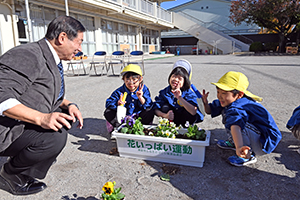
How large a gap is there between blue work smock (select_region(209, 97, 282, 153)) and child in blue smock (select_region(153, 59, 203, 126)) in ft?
1.90

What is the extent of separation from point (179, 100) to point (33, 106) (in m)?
1.55

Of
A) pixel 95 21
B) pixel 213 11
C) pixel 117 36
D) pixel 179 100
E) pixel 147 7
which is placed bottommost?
pixel 179 100

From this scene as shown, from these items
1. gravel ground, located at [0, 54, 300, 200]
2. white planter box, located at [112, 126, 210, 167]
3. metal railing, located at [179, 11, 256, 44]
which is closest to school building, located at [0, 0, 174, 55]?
metal railing, located at [179, 11, 256, 44]

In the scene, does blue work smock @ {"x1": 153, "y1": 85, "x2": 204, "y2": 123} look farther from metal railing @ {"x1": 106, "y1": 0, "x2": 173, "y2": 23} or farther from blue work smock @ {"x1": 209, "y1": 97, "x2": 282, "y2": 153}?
metal railing @ {"x1": 106, "y1": 0, "x2": 173, "y2": 23}

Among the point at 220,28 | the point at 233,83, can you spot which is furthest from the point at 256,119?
the point at 220,28

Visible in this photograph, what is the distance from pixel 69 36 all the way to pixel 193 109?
158 centimetres

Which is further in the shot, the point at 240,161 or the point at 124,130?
the point at 124,130

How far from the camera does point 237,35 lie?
31.5m

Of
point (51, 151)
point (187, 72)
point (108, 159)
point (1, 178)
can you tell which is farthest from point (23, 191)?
point (187, 72)

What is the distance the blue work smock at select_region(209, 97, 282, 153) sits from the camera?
2.18 meters

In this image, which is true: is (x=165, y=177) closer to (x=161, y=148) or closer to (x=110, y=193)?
(x=161, y=148)

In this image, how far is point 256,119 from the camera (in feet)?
7.49

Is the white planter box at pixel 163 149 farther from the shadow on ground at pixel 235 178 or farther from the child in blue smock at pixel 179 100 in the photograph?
the child in blue smock at pixel 179 100

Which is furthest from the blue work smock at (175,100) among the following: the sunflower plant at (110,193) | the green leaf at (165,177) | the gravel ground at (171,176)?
the sunflower plant at (110,193)
